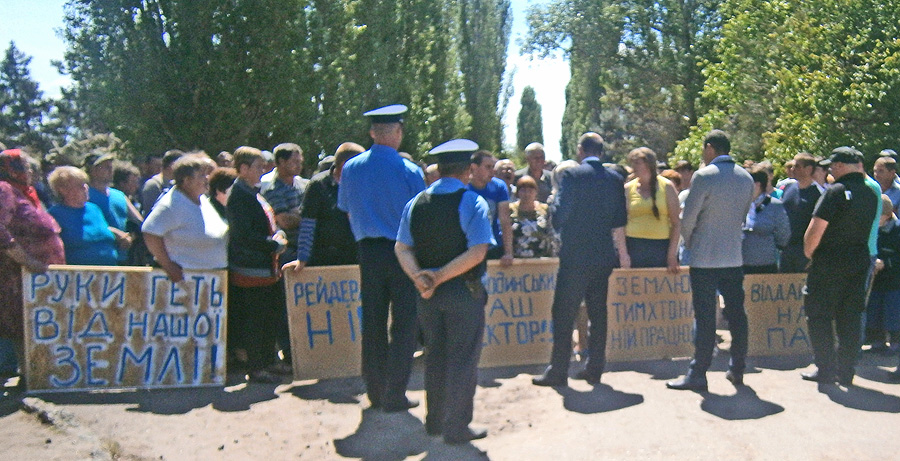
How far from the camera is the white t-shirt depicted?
726 centimetres

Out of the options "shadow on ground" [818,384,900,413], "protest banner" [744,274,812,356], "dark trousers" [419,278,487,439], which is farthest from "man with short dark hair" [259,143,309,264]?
"shadow on ground" [818,384,900,413]

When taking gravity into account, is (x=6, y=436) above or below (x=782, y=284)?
below

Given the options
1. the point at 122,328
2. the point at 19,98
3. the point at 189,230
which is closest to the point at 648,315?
the point at 189,230

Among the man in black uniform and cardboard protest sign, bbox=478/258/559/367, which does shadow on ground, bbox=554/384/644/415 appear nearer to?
cardboard protest sign, bbox=478/258/559/367

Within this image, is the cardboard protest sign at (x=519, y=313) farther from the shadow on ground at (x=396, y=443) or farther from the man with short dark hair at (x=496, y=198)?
the shadow on ground at (x=396, y=443)

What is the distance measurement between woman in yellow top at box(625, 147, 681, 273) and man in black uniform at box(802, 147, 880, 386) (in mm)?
1130

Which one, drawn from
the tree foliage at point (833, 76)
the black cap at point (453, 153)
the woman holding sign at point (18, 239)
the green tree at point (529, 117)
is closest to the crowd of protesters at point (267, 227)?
the woman holding sign at point (18, 239)

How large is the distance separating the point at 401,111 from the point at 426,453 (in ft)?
7.59

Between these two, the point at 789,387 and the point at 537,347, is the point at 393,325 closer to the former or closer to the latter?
the point at 537,347

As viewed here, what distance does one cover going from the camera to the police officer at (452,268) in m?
5.60

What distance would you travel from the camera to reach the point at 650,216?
827 centimetres

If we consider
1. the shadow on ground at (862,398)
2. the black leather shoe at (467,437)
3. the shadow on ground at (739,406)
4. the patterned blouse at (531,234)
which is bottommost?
the shadow on ground at (862,398)

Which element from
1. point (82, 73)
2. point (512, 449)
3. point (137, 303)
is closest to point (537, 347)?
point (512, 449)

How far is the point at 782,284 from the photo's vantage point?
9047 mm
